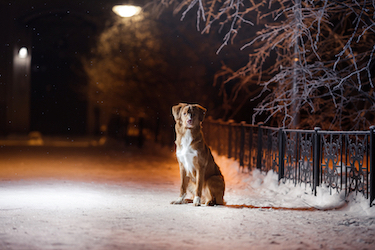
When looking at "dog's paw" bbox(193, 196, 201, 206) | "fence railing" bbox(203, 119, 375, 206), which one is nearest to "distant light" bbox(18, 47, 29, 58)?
"fence railing" bbox(203, 119, 375, 206)

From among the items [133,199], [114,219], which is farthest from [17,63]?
[114,219]

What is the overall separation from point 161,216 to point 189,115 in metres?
1.81

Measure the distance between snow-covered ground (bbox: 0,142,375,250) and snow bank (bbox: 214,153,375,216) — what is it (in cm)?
2

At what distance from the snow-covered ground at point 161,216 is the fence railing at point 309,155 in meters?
0.36

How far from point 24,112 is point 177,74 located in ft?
38.6

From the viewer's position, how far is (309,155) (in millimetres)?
9164

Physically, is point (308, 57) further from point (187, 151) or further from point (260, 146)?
point (187, 151)

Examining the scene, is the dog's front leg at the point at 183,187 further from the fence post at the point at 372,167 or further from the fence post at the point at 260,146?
the fence post at the point at 260,146

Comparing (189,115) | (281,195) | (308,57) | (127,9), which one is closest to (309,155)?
(281,195)

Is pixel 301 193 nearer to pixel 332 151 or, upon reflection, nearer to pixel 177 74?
pixel 332 151

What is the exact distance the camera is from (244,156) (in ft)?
44.3

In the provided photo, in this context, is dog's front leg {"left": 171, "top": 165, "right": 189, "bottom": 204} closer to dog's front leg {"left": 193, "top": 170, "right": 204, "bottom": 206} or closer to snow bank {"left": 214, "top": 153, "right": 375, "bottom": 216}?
dog's front leg {"left": 193, "top": 170, "right": 204, "bottom": 206}

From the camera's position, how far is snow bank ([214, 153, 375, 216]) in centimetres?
758

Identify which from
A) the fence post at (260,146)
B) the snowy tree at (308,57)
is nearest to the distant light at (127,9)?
the snowy tree at (308,57)
